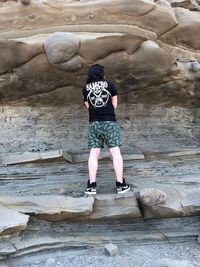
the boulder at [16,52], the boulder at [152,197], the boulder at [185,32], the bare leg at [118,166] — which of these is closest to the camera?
the boulder at [152,197]

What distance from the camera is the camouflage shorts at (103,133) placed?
4.18 meters

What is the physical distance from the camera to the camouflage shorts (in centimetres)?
418

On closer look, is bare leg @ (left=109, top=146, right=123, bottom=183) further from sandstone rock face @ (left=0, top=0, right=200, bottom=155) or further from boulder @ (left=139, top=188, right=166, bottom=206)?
sandstone rock face @ (left=0, top=0, right=200, bottom=155)

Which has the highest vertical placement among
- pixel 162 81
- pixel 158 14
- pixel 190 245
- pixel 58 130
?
pixel 158 14

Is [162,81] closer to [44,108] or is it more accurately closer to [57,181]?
[44,108]

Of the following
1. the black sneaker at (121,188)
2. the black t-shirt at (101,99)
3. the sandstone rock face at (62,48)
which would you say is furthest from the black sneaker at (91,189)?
the sandstone rock face at (62,48)

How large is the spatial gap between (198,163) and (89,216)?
1.61m

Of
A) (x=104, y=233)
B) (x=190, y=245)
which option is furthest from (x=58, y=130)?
(x=190, y=245)

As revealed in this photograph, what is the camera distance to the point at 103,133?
13.8 feet

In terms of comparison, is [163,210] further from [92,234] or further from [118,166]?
[92,234]

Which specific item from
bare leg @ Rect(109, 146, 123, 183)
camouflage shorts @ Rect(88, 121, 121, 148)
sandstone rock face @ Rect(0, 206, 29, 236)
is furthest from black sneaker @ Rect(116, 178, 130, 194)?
sandstone rock face @ Rect(0, 206, 29, 236)

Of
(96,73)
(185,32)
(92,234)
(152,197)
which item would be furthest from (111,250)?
(185,32)

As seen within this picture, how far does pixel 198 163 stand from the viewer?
4.91m

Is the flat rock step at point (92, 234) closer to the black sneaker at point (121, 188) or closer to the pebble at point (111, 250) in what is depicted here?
the pebble at point (111, 250)
